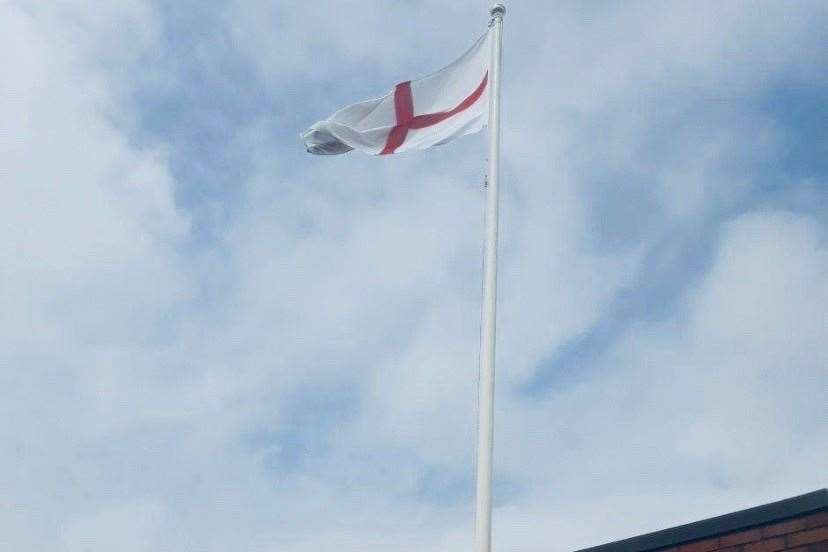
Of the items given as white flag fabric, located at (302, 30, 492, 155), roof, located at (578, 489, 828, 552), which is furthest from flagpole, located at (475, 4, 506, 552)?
roof, located at (578, 489, 828, 552)

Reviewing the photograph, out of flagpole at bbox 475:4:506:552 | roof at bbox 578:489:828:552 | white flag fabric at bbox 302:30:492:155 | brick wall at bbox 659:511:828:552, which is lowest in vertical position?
brick wall at bbox 659:511:828:552

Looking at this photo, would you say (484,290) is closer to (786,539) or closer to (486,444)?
(486,444)

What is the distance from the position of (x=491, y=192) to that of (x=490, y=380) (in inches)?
80.5

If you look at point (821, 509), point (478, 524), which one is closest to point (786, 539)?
point (821, 509)

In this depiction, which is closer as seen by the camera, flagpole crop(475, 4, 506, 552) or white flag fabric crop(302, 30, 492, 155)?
flagpole crop(475, 4, 506, 552)

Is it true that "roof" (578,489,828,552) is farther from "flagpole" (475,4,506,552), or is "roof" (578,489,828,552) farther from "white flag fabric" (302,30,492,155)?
"white flag fabric" (302,30,492,155)

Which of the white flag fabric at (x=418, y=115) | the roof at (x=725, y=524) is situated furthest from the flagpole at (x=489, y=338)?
the roof at (x=725, y=524)

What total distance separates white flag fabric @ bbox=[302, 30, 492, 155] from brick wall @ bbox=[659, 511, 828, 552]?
4.81 metres

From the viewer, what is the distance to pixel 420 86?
41.1ft

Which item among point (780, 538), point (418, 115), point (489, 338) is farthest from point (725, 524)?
point (418, 115)

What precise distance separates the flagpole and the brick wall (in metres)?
1.67

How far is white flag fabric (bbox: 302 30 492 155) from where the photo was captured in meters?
12.2

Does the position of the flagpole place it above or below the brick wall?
above

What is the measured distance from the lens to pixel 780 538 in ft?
29.1
